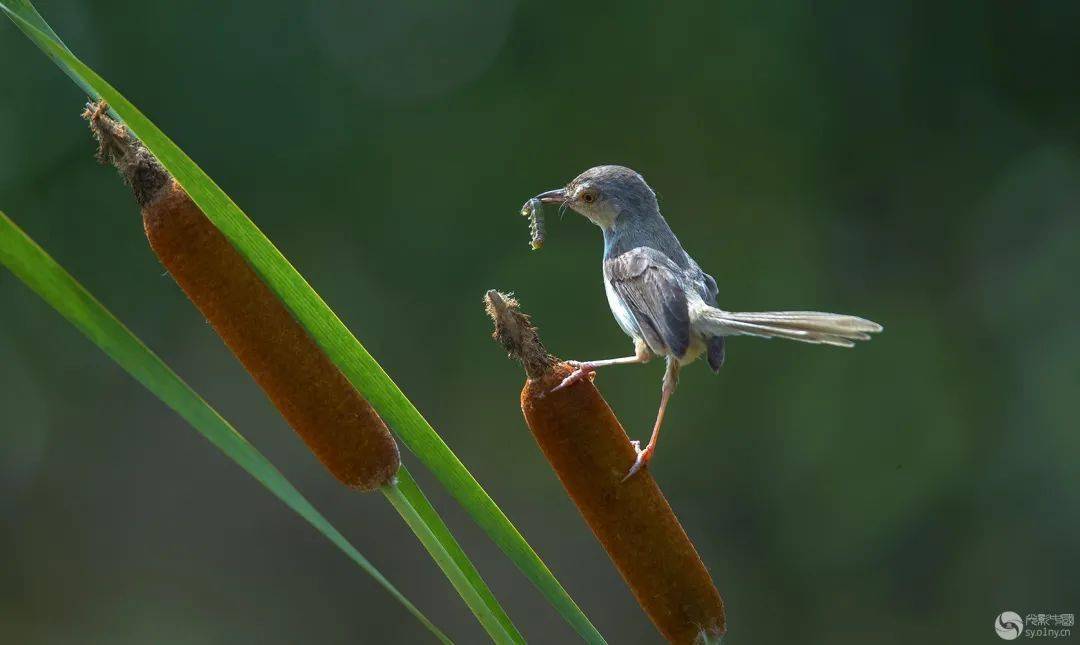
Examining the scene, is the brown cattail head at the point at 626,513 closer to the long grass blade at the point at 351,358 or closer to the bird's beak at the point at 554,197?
the long grass blade at the point at 351,358

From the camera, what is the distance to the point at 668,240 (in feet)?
13.5

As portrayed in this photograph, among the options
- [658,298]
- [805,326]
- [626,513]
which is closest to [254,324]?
[626,513]

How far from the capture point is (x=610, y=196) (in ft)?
13.7

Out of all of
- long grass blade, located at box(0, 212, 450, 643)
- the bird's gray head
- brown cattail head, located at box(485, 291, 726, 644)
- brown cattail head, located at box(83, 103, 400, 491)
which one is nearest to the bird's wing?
the bird's gray head

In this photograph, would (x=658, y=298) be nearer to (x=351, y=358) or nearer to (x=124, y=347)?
(x=351, y=358)

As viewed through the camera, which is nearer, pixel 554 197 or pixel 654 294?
pixel 654 294

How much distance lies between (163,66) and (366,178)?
171 centimetres

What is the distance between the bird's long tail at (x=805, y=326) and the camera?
2471 millimetres

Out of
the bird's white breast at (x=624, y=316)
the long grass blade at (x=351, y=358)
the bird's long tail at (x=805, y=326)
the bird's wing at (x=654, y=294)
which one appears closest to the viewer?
the long grass blade at (x=351, y=358)

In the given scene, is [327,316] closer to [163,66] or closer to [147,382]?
[147,382]

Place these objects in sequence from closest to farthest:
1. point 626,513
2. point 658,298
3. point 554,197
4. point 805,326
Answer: point 626,513 → point 805,326 → point 658,298 → point 554,197

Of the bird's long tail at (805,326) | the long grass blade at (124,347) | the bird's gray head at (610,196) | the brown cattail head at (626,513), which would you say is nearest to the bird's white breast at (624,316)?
the bird's long tail at (805,326)

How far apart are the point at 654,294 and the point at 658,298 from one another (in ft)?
0.13

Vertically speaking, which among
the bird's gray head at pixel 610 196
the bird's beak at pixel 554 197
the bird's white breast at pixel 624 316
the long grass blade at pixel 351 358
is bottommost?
the bird's white breast at pixel 624 316
